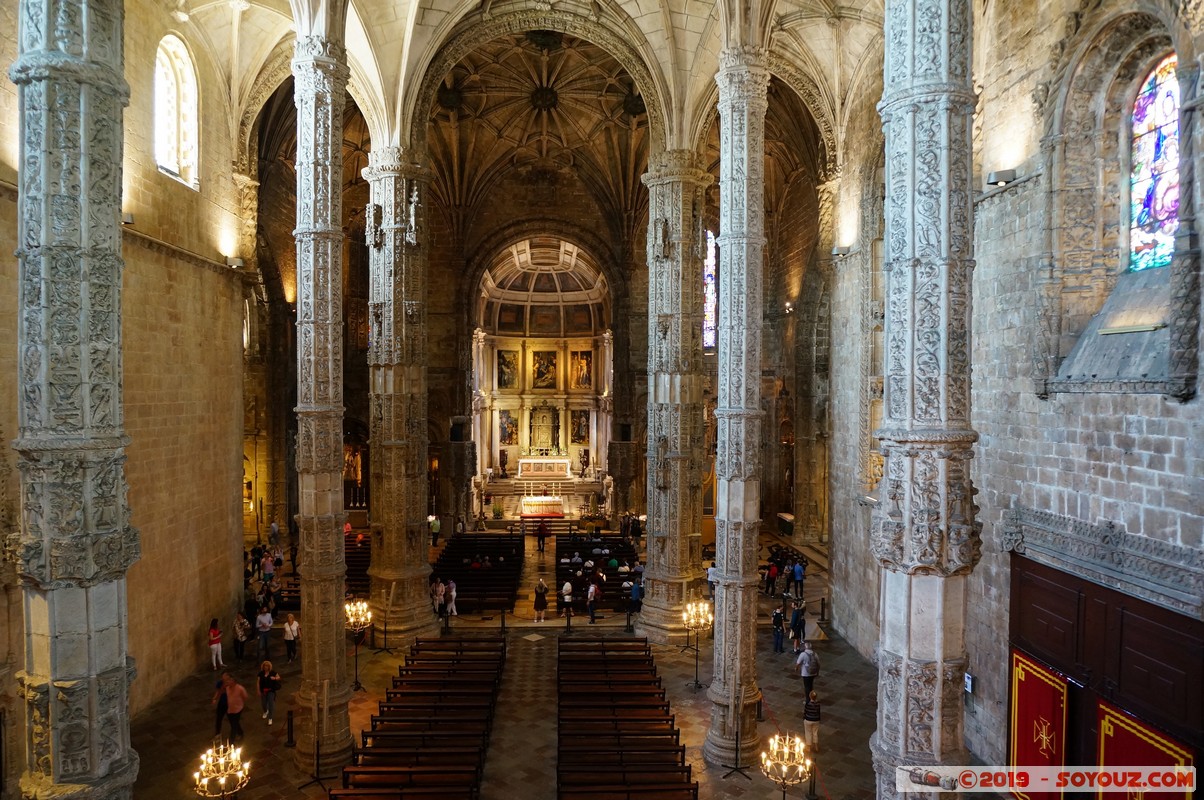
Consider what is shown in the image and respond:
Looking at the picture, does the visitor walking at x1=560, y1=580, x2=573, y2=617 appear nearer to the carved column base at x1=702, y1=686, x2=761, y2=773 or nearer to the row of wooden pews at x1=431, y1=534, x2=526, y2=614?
the row of wooden pews at x1=431, y1=534, x2=526, y2=614

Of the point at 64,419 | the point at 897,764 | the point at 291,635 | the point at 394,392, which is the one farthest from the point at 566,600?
the point at 64,419

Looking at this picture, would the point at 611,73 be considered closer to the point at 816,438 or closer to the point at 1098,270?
the point at 816,438

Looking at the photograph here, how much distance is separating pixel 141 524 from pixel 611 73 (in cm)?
2277

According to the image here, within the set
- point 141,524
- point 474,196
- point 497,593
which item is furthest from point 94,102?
point 474,196

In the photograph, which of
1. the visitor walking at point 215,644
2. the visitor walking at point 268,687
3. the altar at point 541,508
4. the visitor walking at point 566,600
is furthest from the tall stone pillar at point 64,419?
the altar at point 541,508

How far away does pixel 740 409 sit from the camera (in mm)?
12180

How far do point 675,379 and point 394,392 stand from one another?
7.17 meters

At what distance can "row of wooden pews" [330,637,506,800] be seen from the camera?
10.2 meters

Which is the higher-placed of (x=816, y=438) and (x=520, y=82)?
(x=520, y=82)

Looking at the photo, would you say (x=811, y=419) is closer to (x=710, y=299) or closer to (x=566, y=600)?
(x=710, y=299)

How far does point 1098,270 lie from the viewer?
33.6 ft

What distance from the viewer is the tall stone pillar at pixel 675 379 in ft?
63.1

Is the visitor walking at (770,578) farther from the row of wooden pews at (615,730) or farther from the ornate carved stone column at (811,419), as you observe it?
the row of wooden pews at (615,730)

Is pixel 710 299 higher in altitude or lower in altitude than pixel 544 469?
higher
